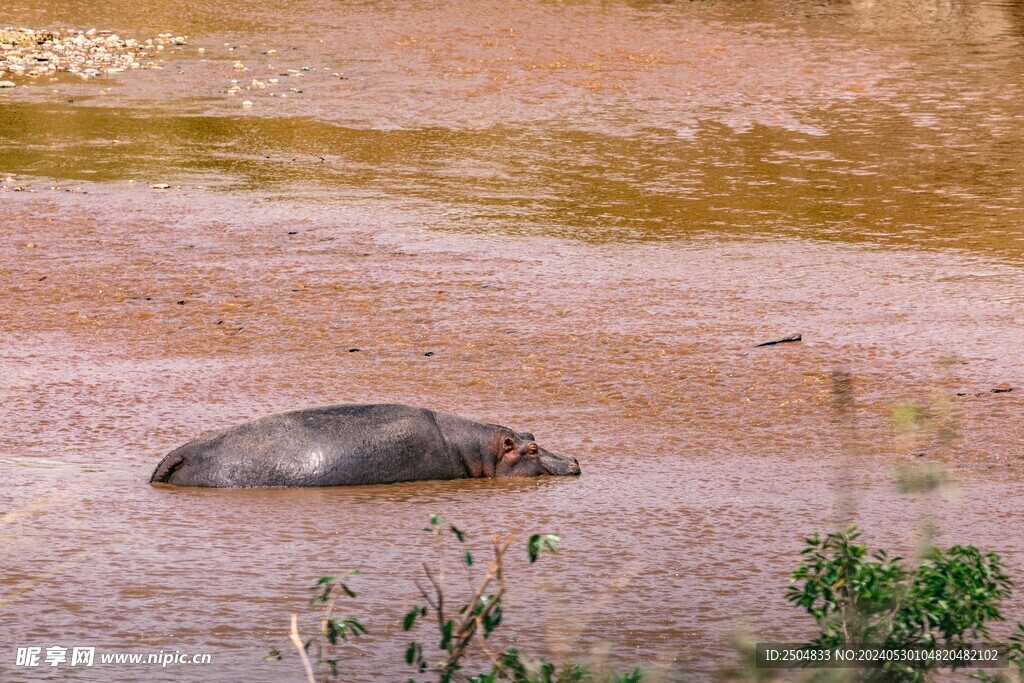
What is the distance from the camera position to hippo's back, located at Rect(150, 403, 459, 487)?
6.24 m

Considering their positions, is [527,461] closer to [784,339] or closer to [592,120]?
[784,339]

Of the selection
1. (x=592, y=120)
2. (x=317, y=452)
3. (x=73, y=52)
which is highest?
(x=73, y=52)

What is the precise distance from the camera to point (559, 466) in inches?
255

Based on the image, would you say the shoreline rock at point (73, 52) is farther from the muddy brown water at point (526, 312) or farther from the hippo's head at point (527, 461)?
the hippo's head at point (527, 461)

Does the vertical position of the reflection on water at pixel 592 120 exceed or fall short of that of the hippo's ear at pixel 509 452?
it exceeds it

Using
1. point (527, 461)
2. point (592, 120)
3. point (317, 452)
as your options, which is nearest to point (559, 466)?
point (527, 461)

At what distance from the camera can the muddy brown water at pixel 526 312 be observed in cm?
518

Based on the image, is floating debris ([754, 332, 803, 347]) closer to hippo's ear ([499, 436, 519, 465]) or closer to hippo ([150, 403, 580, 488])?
hippo ([150, 403, 580, 488])

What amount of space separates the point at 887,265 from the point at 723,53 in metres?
8.23

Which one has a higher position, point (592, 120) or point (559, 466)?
point (592, 120)

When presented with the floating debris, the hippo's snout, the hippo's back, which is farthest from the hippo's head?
the floating debris

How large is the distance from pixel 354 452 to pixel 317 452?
152 millimetres

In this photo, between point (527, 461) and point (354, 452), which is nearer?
point (354, 452)

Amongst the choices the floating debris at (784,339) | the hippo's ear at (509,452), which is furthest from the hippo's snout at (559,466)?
the floating debris at (784,339)
